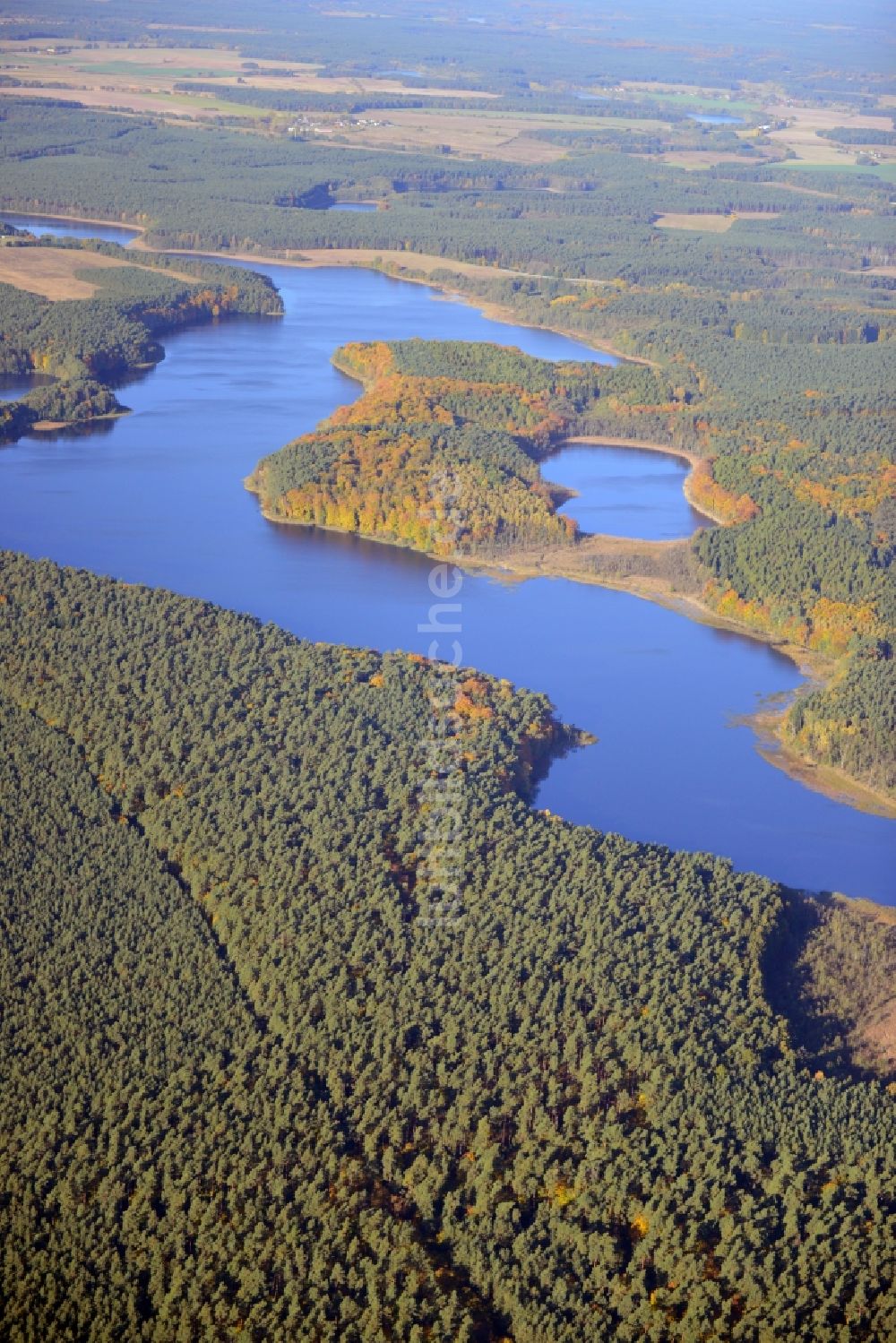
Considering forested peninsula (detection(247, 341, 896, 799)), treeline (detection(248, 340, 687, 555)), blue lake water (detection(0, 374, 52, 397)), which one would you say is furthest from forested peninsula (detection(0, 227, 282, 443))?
forested peninsula (detection(247, 341, 896, 799))

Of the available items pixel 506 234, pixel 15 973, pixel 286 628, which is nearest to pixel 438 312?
pixel 506 234

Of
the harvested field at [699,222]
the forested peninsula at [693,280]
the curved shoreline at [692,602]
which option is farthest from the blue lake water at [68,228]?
the harvested field at [699,222]

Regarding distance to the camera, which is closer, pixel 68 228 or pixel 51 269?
pixel 51 269

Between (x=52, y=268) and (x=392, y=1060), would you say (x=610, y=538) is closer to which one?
(x=392, y=1060)

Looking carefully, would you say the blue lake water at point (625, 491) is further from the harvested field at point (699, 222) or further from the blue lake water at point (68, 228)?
the harvested field at point (699, 222)

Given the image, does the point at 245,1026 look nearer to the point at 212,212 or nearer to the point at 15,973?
the point at 15,973

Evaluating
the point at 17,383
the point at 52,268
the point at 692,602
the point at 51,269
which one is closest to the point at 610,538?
the point at 692,602

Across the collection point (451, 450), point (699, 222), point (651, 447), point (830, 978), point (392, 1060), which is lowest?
point (830, 978)

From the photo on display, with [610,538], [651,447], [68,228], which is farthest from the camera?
[68,228]
